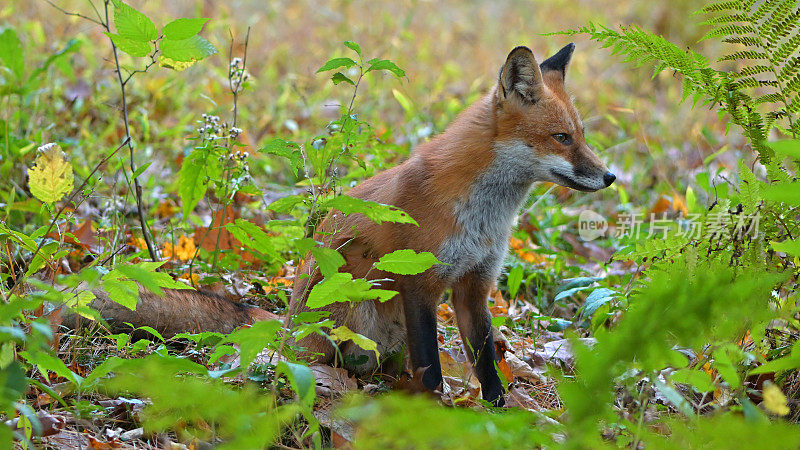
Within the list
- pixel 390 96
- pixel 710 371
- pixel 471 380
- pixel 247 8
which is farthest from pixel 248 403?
pixel 247 8

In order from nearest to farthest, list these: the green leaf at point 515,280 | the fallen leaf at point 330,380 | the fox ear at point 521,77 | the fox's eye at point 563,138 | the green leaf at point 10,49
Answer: the fallen leaf at point 330,380
the fox ear at point 521,77
the fox's eye at point 563,138
the green leaf at point 515,280
the green leaf at point 10,49

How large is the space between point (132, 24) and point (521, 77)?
7.48 ft

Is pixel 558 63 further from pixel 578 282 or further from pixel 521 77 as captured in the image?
pixel 578 282

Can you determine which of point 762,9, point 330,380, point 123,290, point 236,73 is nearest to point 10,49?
point 236,73

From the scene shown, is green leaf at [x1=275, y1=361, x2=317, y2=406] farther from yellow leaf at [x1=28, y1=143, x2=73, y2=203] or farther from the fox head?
the fox head

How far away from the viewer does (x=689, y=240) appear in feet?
14.2

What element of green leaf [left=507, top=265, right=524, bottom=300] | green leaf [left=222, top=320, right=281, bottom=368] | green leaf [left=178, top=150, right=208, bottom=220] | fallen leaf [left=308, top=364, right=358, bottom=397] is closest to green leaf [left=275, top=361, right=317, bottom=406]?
green leaf [left=222, top=320, right=281, bottom=368]

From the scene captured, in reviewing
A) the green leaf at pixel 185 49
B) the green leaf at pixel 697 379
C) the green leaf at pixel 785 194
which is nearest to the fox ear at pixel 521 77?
the green leaf at pixel 185 49

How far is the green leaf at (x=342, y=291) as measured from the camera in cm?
320

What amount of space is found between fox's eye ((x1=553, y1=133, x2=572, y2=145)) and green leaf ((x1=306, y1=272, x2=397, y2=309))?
6.36 ft

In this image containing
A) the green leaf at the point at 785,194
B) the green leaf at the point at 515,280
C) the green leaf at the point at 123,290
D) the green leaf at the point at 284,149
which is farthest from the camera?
the green leaf at the point at 515,280

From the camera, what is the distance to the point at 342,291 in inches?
127

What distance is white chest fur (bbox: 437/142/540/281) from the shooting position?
4.43 m

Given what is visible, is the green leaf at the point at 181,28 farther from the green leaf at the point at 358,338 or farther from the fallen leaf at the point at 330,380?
the fallen leaf at the point at 330,380
